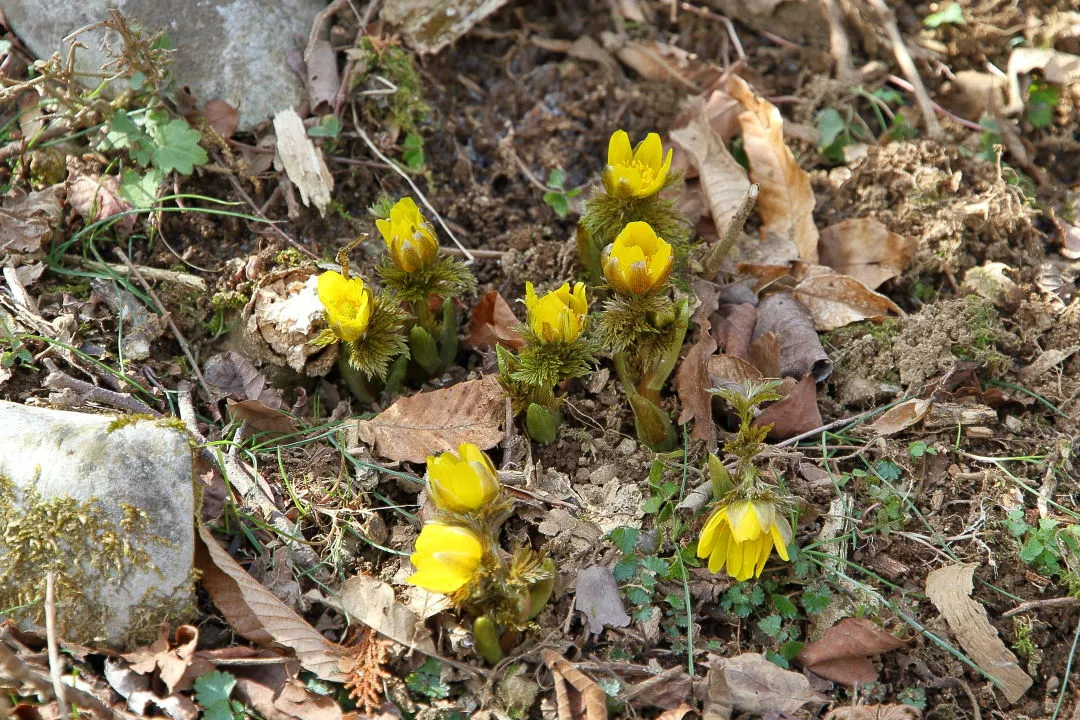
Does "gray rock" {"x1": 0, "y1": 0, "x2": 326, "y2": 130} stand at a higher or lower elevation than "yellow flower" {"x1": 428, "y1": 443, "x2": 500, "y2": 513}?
higher

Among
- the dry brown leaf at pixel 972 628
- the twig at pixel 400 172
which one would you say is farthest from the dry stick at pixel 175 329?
the dry brown leaf at pixel 972 628

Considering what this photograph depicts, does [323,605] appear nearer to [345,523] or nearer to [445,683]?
[345,523]

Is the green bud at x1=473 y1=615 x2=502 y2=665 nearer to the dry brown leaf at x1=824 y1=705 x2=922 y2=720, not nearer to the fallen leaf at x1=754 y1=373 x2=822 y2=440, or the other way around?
the dry brown leaf at x1=824 y1=705 x2=922 y2=720

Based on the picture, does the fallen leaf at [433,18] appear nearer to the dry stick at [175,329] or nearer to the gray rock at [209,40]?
the gray rock at [209,40]

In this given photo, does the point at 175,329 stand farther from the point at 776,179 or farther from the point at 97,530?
the point at 776,179

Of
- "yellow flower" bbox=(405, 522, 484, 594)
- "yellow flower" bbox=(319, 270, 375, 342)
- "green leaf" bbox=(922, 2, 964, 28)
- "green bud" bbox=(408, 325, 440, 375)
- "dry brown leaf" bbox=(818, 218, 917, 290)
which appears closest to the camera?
"yellow flower" bbox=(405, 522, 484, 594)

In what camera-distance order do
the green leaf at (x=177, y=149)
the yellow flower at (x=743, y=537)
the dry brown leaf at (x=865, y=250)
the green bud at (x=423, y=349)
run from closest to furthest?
1. the yellow flower at (x=743, y=537)
2. the green bud at (x=423, y=349)
3. the green leaf at (x=177, y=149)
4. the dry brown leaf at (x=865, y=250)

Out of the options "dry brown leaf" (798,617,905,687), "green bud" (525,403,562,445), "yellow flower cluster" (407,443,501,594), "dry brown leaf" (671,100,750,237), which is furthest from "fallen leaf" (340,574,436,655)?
"dry brown leaf" (671,100,750,237)
